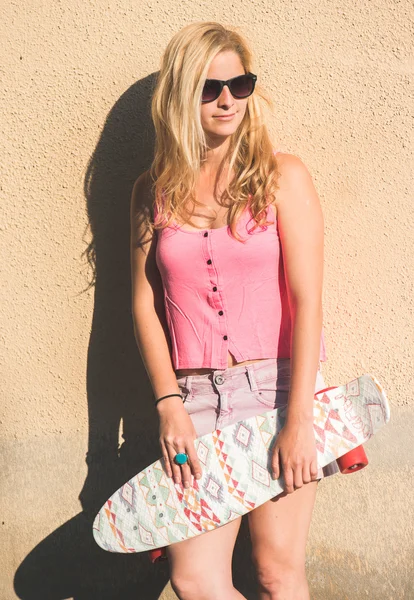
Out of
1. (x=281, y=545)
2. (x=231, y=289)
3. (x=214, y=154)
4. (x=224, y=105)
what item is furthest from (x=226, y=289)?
(x=281, y=545)

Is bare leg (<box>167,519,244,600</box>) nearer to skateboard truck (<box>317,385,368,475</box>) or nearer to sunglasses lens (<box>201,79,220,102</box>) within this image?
skateboard truck (<box>317,385,368,475</box>)

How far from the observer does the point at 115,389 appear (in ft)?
9.76

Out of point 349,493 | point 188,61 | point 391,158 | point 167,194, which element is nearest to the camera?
point 188,61

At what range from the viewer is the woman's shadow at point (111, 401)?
2834mm

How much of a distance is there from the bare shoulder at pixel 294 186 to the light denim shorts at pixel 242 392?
0.52m

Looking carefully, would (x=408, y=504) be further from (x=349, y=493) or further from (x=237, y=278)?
(x=237, y=278)

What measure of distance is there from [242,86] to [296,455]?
1.17m

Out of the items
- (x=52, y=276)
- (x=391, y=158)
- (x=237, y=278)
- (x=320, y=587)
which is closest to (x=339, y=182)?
(x=391, y=158)

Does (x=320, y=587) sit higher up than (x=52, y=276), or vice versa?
(x=52, y=276)

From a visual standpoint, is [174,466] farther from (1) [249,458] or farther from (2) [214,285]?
(2) [214,285]

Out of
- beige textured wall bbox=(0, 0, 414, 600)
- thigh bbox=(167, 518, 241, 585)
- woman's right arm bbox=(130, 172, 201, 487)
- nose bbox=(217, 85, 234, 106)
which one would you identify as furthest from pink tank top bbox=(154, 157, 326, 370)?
thigh bbox=(167, 518, 241, 585)

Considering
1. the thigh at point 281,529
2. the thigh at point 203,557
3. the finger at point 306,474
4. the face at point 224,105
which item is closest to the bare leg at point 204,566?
the thigh at point 203,557

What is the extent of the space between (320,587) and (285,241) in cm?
147

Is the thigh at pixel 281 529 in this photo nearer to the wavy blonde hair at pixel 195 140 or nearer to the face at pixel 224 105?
the wavy blonde hair at pixel 195 140
